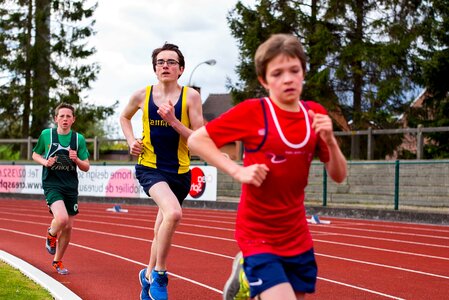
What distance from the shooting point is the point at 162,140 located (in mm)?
6703

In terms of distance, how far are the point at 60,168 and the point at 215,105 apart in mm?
65522

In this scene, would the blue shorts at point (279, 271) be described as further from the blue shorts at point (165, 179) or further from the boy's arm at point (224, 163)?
the blue shorts at point (165, 179)

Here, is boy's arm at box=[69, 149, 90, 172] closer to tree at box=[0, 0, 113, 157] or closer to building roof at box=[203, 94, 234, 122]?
tree at box=[0, 0, 113, 157]

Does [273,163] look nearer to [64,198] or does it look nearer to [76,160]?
[76,160]

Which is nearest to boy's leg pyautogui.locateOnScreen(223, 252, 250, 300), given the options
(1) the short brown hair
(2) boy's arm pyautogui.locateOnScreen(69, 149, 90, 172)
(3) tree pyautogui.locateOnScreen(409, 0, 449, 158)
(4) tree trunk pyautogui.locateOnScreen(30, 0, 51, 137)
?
(1) the short brown hair

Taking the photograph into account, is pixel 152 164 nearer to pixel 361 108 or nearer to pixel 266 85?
pixel 266 85

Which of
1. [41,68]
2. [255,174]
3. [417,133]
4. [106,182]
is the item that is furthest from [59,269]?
[41,68]

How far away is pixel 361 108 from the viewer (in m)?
29.8

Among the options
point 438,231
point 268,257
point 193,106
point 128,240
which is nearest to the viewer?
point 268,257

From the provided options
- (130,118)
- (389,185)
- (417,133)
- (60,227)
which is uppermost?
(417,133)

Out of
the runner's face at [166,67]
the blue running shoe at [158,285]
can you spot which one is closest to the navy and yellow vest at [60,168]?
the runner's face at [166,67]

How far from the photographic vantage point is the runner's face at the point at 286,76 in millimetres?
3904

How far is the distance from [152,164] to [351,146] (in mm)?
20589

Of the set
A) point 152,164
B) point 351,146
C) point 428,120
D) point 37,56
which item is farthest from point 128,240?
point 37,56
